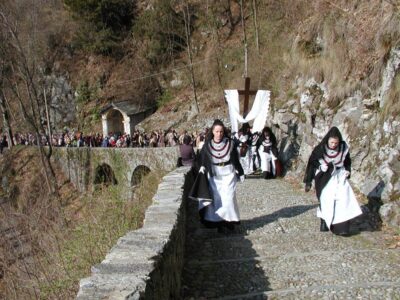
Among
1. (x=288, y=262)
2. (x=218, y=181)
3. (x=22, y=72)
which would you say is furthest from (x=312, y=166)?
(x=22, y=72)

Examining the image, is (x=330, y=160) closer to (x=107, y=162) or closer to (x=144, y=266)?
(x=144, y=266)

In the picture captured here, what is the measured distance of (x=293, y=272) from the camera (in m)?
4.85

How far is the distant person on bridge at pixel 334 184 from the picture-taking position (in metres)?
6.25

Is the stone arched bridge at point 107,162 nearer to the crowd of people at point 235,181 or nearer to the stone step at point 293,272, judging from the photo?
the crowd of people at point 235,181

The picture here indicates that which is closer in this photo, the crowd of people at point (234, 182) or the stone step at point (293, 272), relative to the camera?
the stone step at point (293, 272)

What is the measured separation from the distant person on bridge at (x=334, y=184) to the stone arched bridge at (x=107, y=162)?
930 centimetres

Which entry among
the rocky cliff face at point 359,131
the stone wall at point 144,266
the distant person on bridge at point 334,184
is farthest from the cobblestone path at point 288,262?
the rocky cliff face at point 359,131

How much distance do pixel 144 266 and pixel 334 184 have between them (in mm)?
4073

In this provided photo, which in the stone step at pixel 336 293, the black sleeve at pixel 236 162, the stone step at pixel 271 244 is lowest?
the stone step at pixel 336 293

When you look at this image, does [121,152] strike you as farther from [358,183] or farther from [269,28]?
[358,183]

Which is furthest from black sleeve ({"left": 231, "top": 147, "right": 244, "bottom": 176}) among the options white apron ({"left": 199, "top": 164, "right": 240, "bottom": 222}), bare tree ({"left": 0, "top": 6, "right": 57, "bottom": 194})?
bare tree ({"left": 0, "top": 6, "right": 57, "bottom": 194})

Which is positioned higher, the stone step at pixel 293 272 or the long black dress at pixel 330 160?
the long black dress at pixel 330 160

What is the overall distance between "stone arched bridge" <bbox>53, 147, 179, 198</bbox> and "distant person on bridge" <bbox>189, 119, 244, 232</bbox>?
895cm

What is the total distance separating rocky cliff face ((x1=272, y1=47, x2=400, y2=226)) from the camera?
7227 mm
